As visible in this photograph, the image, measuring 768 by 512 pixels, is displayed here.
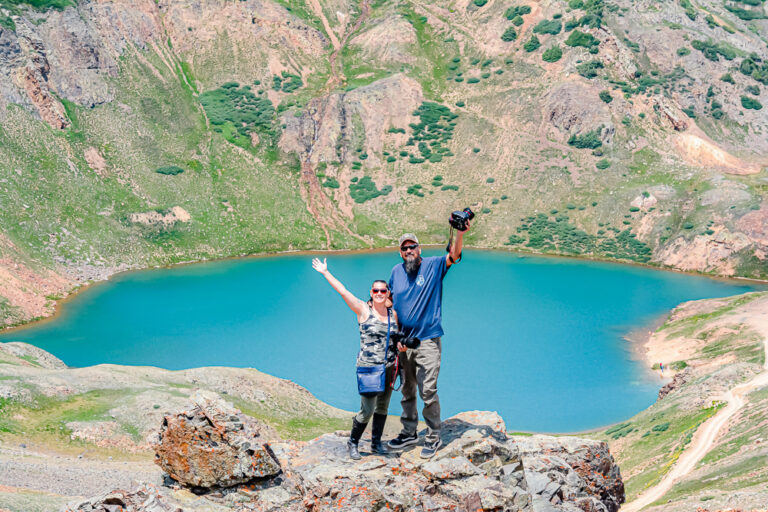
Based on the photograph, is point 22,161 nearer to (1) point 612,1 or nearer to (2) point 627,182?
(2) point 627,182

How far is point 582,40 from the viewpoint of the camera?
11775 cm

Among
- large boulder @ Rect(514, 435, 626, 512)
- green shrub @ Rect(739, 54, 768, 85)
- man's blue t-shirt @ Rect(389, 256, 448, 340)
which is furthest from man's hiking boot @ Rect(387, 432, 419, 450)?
green shrub @ Rect(739, 54, 768, 85)

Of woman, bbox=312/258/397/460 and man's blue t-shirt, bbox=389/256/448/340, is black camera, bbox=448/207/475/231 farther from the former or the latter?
woman, bbox=312/258/397/460

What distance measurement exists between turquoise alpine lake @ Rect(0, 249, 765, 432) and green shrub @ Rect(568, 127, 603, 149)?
28.2 meters

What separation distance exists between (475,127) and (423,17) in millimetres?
35260

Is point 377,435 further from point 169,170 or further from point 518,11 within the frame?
point 518,11

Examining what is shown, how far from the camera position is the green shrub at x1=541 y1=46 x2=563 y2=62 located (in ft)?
388

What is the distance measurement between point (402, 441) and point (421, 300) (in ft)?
10.0

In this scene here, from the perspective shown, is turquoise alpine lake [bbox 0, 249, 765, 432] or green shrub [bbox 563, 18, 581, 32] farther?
green shrub [bbox 563, 18, 581, 32]

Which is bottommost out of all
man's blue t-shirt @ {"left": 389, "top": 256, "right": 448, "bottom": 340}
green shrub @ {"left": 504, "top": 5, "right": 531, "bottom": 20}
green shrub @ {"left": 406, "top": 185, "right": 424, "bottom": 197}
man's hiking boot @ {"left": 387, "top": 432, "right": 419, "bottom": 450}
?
man's hiking boot @ {"left": 387, "top": 432, "right": 419, "bottom": 450}

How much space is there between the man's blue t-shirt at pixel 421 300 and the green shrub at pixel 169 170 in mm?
95427

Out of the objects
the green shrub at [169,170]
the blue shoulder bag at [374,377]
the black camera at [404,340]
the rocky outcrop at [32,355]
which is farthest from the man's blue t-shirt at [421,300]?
the green shrub at [169,170]

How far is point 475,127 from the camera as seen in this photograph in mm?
115875

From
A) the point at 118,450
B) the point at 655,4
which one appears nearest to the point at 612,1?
the point at 655,4
